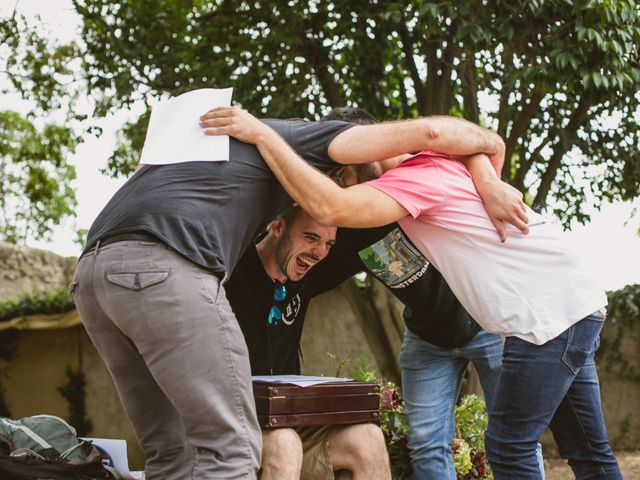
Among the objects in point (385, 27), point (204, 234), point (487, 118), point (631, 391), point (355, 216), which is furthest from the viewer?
point (631, 391)

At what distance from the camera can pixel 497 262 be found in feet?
8.96

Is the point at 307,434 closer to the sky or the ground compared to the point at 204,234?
closer to the ground

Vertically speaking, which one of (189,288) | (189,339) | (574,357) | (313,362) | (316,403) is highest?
(189,288)

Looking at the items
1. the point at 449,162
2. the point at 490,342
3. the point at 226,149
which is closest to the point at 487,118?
the point at 490,342

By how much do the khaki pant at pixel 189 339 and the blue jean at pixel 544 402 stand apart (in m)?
0.88

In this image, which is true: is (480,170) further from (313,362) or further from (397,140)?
(313,362)

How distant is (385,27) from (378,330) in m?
3.12

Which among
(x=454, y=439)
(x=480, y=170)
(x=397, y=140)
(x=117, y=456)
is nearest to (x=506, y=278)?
(x=480, y=170)

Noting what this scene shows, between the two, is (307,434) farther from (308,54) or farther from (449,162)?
(308,54)

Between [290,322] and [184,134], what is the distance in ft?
3.57

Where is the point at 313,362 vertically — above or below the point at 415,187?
below

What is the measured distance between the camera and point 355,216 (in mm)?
2604

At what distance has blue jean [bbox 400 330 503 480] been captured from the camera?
11.5 feet

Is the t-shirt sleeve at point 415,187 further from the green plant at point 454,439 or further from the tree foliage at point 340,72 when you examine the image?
the tree foliage at point 340,72
